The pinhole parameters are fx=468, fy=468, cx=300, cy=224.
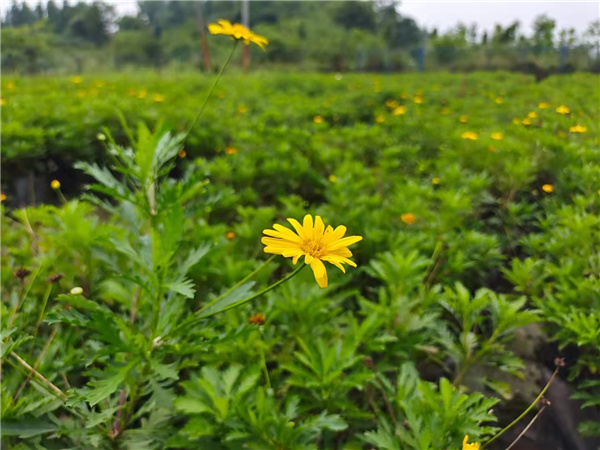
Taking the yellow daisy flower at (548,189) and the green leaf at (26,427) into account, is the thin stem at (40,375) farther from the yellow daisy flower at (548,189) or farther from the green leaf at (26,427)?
the yellow daisy flower at (548,189)

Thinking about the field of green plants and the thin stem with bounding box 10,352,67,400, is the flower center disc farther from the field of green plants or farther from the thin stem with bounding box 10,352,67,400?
the thin stem with bounding box 10,352,67,400

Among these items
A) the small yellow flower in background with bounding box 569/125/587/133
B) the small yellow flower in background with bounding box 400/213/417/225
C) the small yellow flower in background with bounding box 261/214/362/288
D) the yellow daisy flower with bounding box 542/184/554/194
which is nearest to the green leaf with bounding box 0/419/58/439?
the small yellow flower in background with bounding box 261/214/362/288

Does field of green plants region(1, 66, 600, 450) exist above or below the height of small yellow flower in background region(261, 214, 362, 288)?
below

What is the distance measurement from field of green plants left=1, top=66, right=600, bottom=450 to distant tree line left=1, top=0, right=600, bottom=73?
83.3 inches

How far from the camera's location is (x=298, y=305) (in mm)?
1479

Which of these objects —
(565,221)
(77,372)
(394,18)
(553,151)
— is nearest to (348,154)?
(553,151)

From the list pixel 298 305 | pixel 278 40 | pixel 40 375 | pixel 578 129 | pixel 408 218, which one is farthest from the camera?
pixel 278 40

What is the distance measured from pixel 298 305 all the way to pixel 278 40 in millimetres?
21646

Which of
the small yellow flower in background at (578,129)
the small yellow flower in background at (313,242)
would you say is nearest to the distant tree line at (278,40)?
the small yellow flower in background at (578,129)

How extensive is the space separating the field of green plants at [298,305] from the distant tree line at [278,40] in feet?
6.95

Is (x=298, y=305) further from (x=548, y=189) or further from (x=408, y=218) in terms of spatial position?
(x=548, y=189)

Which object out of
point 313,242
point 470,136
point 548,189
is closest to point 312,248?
point 313,242

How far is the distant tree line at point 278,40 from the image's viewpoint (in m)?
11.4

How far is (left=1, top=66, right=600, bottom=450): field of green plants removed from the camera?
1.12 metres
